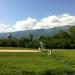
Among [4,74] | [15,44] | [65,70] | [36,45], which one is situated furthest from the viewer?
[15,44]

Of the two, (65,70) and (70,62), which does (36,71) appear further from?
(70,62)

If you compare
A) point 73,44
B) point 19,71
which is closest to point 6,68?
point 19,71

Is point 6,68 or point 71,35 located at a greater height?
point 71,35

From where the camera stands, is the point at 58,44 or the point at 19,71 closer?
the point at 19,71

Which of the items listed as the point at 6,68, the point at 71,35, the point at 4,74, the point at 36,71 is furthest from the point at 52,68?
the point at 71,35

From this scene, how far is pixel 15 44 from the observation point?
126 metres

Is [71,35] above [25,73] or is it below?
above

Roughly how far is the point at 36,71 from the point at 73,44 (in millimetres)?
87904

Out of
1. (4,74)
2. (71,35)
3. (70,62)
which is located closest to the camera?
(4,74)

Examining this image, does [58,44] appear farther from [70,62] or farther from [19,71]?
[19,71]

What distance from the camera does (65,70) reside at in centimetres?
3906

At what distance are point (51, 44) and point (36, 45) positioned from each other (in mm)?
6340

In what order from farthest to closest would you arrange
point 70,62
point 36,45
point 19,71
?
point 36,45 → point 70,62 → point 19,71

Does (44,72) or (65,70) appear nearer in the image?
(44,72)
